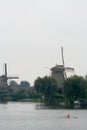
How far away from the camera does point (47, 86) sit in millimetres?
182500

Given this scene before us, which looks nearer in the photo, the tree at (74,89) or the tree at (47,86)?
the tree at (74,89)

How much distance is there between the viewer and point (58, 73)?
198500 mm

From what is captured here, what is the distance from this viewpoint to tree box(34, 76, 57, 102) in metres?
179

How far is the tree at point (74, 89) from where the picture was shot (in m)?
149

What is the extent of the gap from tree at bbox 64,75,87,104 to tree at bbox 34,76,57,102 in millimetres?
24997

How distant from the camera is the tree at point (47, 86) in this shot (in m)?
179

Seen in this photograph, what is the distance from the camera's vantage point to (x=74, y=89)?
149500 mm

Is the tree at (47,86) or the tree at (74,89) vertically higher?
the tree at (47,86)

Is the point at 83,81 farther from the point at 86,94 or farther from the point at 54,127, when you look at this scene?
the point at 54,127

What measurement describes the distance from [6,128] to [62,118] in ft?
70.3

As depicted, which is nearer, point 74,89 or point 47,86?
point 74,89

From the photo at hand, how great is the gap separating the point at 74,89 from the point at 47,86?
33.6 m

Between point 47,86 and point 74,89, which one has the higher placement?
point 47,86

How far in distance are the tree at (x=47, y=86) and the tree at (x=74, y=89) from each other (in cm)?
2500
